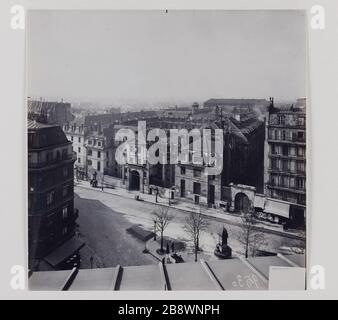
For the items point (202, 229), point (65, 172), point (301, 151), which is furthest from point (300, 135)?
point (65, 172)

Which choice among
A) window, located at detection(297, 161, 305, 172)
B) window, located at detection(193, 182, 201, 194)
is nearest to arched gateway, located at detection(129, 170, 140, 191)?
window, located at detection(193, 182, 201, 194)

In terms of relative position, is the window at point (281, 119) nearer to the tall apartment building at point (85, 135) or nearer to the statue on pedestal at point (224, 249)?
the statue on pedestal at point (224, 249)

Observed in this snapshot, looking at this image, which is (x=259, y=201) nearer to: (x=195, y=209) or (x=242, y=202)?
(x=242, y=202)

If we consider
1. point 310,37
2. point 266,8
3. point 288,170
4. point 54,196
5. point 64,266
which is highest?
point 266,8

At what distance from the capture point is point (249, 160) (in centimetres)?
201

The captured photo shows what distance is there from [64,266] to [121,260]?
10.5 inches

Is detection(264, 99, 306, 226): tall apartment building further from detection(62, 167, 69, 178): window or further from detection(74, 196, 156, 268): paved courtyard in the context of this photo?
detection(62, 167, 69, 178): window

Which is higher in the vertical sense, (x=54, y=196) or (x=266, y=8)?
(x=266, y=8)

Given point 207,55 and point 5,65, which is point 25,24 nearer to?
point 5,65

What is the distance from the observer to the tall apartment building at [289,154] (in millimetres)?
1984

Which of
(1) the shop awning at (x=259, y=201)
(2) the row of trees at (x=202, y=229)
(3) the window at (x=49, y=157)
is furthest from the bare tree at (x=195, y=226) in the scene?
(3) the window at (x=49, y=157)

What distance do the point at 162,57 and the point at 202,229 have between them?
0.83m

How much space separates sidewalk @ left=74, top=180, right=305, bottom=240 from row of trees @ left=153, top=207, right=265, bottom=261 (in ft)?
0.08
